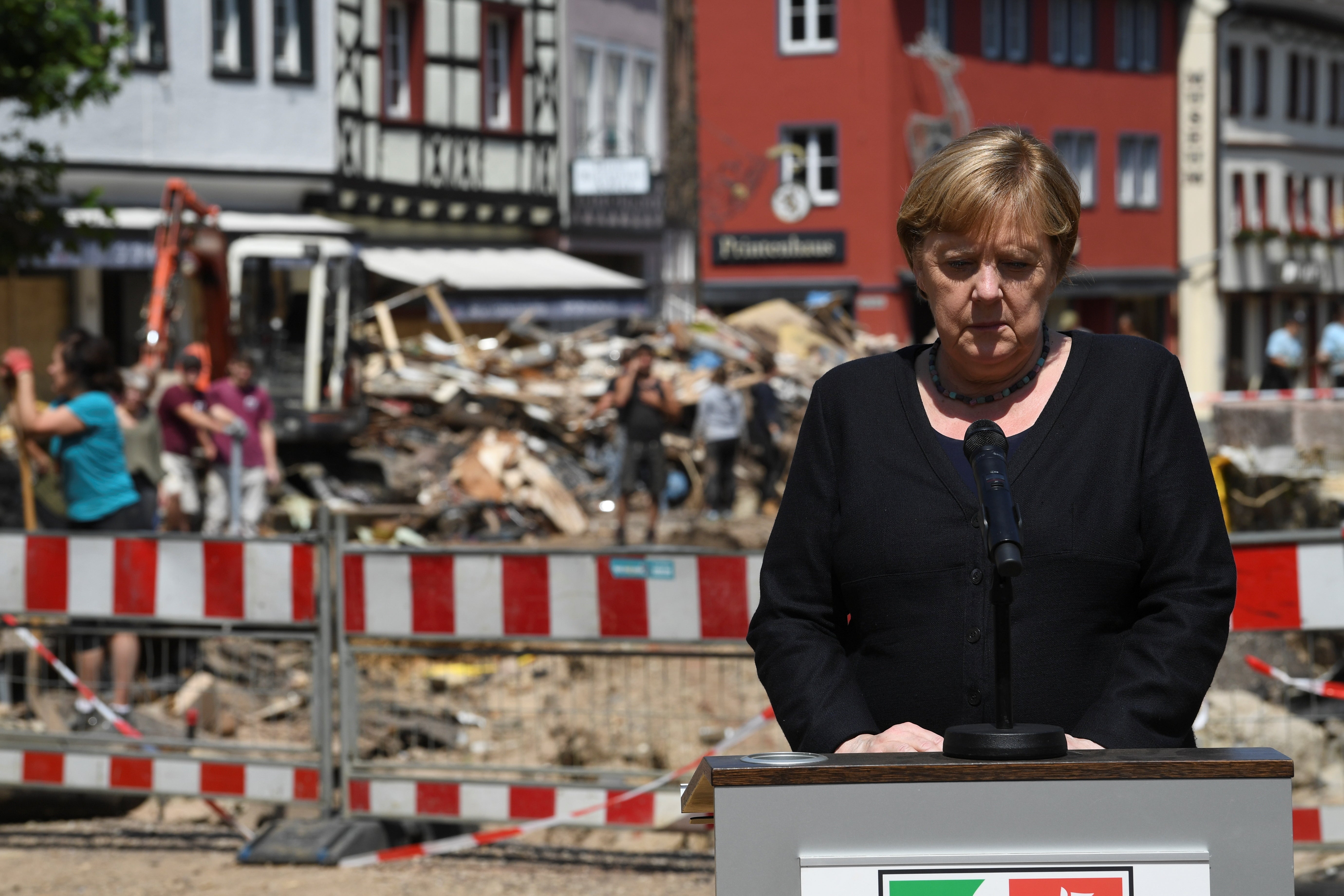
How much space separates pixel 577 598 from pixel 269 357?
16860 mm

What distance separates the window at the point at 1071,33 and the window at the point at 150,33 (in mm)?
25762

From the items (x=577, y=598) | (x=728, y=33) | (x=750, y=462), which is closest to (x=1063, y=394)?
(x=577, y=598)

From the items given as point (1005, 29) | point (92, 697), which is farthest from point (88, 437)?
point (1005, 29)

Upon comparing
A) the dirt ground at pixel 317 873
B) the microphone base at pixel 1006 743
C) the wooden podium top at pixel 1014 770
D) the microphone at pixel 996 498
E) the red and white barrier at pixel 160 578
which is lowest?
the dirt ground at pixel 317 873

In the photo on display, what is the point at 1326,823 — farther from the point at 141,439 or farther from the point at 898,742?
the point at 141,439

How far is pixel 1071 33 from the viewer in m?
45.1

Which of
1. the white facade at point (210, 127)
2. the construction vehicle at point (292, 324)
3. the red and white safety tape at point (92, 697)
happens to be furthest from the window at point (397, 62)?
the red and white safety tape at point (92, 697)

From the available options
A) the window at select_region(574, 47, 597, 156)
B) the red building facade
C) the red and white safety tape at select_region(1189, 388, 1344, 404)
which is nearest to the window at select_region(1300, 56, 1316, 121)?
the red building facade

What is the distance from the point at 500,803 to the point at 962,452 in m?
4.40

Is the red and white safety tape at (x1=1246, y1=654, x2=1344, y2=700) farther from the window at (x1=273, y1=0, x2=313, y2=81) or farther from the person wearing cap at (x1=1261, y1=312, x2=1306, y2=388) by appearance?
the person wearing cap at (x1=1261, y1=312, x2=1306, y2=388)

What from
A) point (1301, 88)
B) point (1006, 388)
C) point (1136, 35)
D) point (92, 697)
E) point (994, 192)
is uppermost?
point (1136, 35)

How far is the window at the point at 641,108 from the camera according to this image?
37062mm

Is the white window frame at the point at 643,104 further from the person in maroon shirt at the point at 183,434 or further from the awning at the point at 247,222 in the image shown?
the person in maroon shirt at the point at 183,434

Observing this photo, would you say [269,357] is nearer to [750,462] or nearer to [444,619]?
[750,462]
